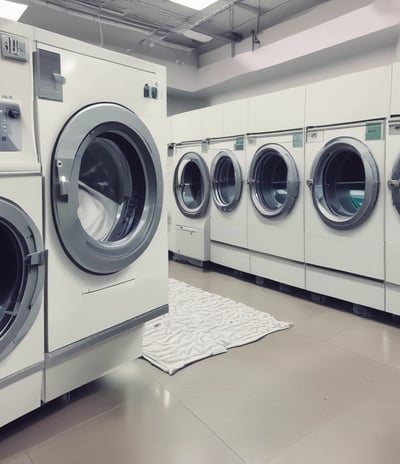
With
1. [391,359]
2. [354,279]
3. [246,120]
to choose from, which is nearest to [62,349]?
[391,359]

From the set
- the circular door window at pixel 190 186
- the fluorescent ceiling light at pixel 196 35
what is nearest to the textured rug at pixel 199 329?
the circular door window at pixel 190 186

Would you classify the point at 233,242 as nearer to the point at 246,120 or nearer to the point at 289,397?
the point at 246,120

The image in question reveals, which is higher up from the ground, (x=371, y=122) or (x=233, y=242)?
(x=371, y=122)

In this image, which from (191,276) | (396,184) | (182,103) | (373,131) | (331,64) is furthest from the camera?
(182,103)

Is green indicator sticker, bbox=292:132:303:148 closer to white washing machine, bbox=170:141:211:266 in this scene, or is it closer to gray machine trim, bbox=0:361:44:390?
white washing machine, bbox=170:141:211:266

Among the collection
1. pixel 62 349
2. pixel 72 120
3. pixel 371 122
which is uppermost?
pixel 371 122

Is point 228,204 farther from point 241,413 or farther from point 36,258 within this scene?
point 36,258

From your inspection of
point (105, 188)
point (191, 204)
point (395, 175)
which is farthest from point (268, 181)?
point (105, 188)

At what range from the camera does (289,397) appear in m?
1.88

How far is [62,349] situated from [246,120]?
9.14ft

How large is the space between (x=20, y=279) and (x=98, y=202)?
1.83ft

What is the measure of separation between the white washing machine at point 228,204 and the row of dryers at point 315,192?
10 mm

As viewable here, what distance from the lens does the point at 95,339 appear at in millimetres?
1746

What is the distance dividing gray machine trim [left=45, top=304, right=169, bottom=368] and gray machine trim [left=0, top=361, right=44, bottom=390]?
0.11 ft
